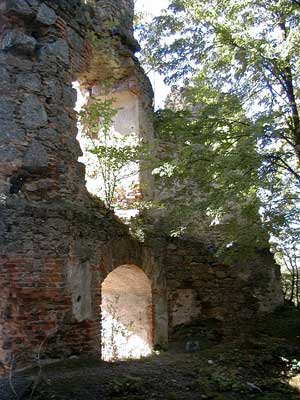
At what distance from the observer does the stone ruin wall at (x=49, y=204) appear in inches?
231

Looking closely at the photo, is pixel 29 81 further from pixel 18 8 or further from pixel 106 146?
pixel 106 146

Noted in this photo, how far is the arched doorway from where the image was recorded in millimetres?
8148

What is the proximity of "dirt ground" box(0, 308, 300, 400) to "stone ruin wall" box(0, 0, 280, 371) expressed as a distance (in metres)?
0.57

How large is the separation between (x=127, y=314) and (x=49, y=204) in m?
3.14

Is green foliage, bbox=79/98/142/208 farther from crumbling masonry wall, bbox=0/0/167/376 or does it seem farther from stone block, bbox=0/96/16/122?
stone block, bbox=0/96/16/122

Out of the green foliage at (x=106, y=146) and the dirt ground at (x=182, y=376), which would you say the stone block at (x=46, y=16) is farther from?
the dirt ground at (x=182, y=376)

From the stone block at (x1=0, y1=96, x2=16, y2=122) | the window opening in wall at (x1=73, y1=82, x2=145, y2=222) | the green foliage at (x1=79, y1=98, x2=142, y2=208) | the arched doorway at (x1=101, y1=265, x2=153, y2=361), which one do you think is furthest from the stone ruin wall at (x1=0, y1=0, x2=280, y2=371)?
the window opening in wall at (x1=73, y1=82, x2=145, y2=222)

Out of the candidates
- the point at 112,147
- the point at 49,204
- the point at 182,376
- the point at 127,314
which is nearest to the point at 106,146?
the point at 112,147

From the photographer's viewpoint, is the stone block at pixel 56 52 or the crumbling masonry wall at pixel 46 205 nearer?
the crumbling masonry wall at pixel 46 205

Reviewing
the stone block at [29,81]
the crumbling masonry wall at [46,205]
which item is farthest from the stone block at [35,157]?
the stone block at [29,81]

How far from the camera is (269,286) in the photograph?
922cm

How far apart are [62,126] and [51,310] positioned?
8.66ft

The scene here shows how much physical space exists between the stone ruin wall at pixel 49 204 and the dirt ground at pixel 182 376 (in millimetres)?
575

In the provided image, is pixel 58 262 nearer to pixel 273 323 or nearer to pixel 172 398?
pixel 172 398
